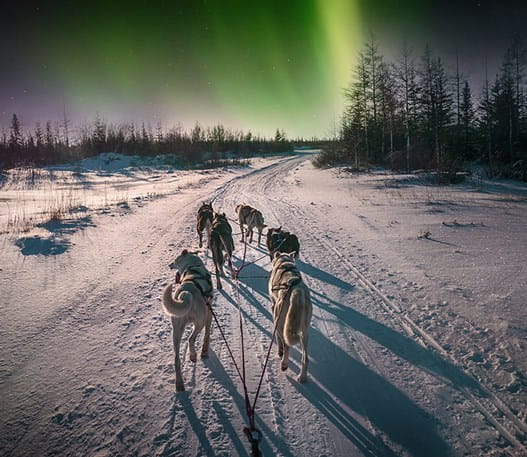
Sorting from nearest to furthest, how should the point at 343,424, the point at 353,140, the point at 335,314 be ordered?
the point at 343,424, the point at 335,314, the point at 353,140

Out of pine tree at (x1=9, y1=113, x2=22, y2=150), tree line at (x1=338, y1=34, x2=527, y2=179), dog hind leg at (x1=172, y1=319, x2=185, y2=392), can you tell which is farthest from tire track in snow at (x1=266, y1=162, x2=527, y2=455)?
pine tree at (x1=9, y1=113, x2=22, y2=150)

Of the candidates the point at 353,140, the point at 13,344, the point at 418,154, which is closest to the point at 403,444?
the point at 13,344

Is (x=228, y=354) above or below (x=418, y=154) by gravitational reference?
below

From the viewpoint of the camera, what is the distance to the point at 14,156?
38219 mm

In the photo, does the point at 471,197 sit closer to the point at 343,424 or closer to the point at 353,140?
the point at 343,424

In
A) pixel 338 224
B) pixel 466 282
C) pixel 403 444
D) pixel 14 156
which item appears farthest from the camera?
pixel 14 156

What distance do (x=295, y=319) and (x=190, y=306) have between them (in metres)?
1.12

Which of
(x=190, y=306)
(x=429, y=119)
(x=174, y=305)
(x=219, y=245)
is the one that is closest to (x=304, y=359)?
(x=190, y=306)

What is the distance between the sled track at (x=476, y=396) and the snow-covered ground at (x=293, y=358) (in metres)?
0.02

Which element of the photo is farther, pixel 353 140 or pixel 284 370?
pixel 353 140

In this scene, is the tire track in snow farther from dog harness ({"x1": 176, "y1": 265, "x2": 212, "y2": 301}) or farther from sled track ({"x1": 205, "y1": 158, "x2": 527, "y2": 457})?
dog harness ({"x1": 176, "y1": 265, "x2": 212, "y2": 301})

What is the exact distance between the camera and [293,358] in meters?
3.62

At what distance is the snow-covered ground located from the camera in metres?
2.58

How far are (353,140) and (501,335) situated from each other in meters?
29.2
